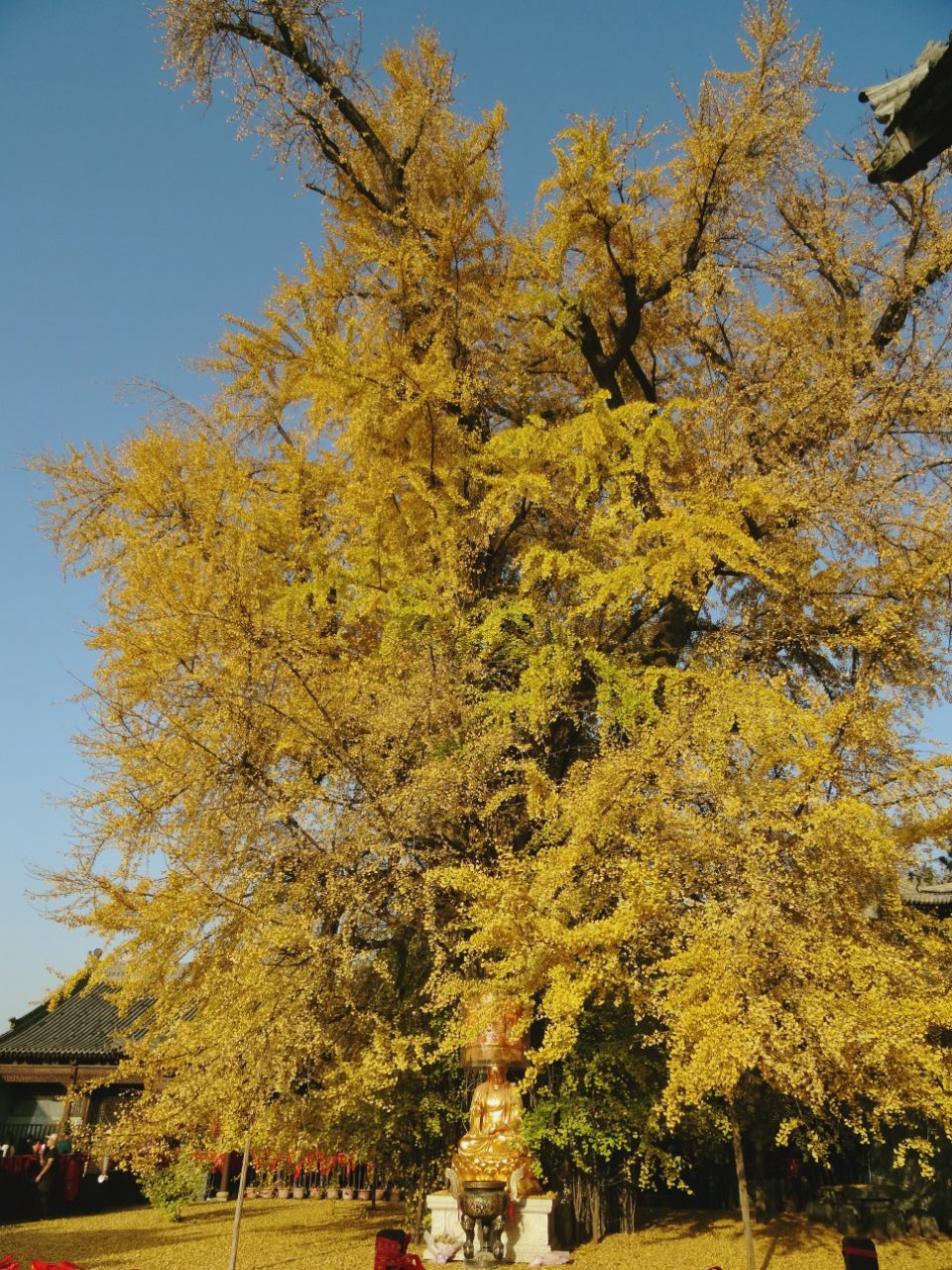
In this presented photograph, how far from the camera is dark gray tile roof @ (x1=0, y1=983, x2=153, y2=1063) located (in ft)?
61.2

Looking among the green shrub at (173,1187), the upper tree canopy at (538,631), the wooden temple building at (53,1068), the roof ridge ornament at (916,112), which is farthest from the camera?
the wooden temple building at (53,1068)

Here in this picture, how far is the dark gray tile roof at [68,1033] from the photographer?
18.7 m

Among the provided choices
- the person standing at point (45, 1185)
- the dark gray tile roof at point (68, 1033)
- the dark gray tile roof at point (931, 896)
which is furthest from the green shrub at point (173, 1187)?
the dark gray tile roof at point (931, 896)

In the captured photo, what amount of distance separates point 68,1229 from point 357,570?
10.4m

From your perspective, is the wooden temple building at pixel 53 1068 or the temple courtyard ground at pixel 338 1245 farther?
the wooden temple building at pixel 53 1068

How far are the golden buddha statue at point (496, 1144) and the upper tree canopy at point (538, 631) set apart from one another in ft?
3.14

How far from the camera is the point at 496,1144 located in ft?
30.7

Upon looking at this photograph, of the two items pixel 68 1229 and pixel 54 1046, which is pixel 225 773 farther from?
pixel 54 1046

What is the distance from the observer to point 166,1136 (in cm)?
853

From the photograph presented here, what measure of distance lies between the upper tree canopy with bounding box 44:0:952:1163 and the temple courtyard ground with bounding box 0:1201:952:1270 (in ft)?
6.77

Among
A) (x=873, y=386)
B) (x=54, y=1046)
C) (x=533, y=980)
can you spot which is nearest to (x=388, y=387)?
(x=873, y=386)

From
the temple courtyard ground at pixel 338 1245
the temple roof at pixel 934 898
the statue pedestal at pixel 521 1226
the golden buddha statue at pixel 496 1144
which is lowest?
the temple courtyard ground at pixel 338 1245

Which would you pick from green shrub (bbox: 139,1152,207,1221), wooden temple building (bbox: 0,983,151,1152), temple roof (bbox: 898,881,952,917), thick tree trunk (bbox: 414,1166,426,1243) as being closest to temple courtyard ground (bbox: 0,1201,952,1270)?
green shrub (bbox: 139,1152,207,1221)

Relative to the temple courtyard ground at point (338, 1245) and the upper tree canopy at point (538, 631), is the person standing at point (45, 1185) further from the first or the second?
the upper tree canopy at point (538, 631)
